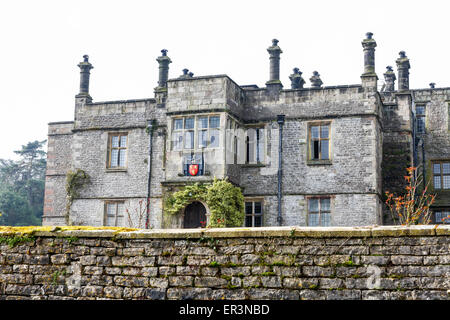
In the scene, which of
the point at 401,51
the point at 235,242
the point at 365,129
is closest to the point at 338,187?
the point at 365,129

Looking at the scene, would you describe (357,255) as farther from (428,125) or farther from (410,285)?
(428,125)

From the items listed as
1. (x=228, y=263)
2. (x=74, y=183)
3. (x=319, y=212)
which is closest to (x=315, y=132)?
(x=319, y=212)

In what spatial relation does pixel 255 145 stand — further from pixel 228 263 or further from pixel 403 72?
pixel 228 263

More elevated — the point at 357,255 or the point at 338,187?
the point at 338,187

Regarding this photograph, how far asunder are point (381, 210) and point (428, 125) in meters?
5.39

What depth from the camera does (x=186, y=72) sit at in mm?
25625

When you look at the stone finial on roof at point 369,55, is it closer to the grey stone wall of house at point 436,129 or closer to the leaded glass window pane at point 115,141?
the grey stone wall of house at point 436,129

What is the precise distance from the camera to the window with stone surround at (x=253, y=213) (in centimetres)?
2144

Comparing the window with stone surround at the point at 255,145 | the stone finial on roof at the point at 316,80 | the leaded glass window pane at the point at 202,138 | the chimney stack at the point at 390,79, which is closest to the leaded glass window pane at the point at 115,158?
the leaded glass window pane at the point at 202,138

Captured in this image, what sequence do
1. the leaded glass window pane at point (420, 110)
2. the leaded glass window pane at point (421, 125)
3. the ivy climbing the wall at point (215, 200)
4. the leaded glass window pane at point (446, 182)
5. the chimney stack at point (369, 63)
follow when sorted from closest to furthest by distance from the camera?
the ivy climbing the wall at point (215, 200), the chimney stack at point (369, 63), the leaded glass window pane at point (446, 182), the leaded glass window pane at point (421, 125), the leaded glass window pane at point (420, 110)

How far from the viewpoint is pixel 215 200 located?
66.0 ft

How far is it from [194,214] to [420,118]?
10.6 meters

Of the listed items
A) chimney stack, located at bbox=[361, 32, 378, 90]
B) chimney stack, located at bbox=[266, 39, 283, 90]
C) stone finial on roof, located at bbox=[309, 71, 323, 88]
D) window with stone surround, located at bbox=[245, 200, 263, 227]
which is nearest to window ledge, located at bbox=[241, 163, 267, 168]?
window with stone surround, located at bbox=[245, 200, 263, 227]

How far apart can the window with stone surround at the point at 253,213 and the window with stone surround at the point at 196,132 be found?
251 centimetres
